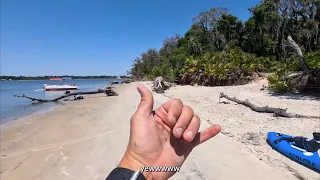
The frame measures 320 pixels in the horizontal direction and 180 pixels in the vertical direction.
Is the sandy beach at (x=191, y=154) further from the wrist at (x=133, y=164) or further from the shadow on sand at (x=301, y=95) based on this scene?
the wrist at (x=133, y=164)

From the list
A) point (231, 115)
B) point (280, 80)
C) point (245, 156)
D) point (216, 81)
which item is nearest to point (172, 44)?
point (216, 81)

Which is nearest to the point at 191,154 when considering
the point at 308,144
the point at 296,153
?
the point at 296,153

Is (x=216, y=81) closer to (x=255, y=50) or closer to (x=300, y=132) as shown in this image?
(x=255, y=50)

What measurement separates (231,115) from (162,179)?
27.8ft

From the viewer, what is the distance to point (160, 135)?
158 centimetres

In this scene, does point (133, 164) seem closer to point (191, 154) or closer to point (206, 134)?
point (206, 134)

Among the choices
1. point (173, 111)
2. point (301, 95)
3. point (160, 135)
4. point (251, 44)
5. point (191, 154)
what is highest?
point (251, 44)

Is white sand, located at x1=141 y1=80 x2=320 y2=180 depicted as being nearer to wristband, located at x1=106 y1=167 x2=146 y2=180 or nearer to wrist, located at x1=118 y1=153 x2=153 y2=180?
wrist, located at x1=118 y1=153 x2=153 y2=180

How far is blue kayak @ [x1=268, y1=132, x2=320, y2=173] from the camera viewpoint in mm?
4535

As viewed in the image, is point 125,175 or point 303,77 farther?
point 303,77

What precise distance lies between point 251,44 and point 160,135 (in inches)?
1581

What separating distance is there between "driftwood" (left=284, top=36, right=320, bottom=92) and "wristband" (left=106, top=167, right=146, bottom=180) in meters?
14.8

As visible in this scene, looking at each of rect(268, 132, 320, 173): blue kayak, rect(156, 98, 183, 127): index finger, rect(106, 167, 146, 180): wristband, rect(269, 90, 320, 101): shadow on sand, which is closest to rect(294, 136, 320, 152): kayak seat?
rect(268, 132, 320, 173): blue kayak

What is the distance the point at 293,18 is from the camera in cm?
3344
